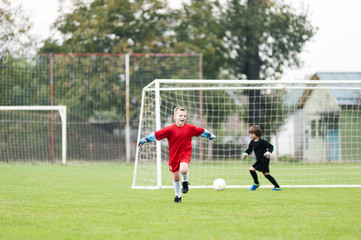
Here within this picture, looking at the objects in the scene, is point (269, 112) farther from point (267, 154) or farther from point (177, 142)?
point (177, 142)

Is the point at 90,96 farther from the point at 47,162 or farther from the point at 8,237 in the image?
the point at 8,237

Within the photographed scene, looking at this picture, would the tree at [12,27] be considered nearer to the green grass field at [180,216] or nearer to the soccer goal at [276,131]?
the soccer goal at [276,131]

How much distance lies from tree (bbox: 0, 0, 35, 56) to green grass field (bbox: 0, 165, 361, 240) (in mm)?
18990

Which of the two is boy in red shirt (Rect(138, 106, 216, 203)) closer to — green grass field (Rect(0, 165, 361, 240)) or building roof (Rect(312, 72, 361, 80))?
green grass field (Rect(0, 165, 361, 240))

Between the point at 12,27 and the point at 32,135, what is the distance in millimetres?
7526

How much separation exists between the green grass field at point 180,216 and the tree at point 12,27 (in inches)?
748

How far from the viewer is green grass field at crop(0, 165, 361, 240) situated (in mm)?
4883

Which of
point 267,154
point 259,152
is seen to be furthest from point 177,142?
point 259,152

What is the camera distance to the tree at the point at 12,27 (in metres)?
26.0

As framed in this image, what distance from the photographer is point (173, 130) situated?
789 cm

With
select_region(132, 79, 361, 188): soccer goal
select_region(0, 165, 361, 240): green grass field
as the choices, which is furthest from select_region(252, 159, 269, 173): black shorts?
select_region(132, 79, 361, 188): soccer goal

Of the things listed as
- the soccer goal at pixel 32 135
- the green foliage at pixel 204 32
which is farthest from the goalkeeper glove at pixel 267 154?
the green foliage at pixel 204 32

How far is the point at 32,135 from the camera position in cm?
2239

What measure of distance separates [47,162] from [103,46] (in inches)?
361
